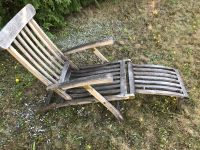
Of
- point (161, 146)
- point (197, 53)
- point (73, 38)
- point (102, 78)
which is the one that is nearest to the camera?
point (102, 78)

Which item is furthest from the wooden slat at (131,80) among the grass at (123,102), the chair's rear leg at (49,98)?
the chair's rear leg at (49,98)

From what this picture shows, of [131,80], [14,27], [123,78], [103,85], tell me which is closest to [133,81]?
[131,80]

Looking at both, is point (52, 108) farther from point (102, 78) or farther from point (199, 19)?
point (199, 19)

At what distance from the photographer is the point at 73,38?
548 cm

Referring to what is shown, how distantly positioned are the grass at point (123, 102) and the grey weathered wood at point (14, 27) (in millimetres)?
1201

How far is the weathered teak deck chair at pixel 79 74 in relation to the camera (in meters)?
3.64

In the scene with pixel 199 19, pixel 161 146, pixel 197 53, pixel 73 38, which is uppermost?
pixel 199 19

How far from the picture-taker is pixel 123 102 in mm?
4312

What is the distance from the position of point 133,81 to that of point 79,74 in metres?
0.79

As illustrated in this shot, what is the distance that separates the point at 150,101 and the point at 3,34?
85.0 inches

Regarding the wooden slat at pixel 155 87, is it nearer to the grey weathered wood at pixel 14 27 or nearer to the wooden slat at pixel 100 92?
the wooden slat at pixel 100 92

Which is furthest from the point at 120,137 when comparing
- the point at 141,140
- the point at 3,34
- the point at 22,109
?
the point at 3,34

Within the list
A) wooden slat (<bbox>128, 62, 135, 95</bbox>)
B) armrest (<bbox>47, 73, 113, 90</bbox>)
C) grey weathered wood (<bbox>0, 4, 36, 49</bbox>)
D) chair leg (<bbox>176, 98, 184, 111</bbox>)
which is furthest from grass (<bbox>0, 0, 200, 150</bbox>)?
grey weathered wood (<bbox>0, 4, 36, 49</bbox>)

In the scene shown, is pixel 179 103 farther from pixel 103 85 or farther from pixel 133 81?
pixel 103 85
